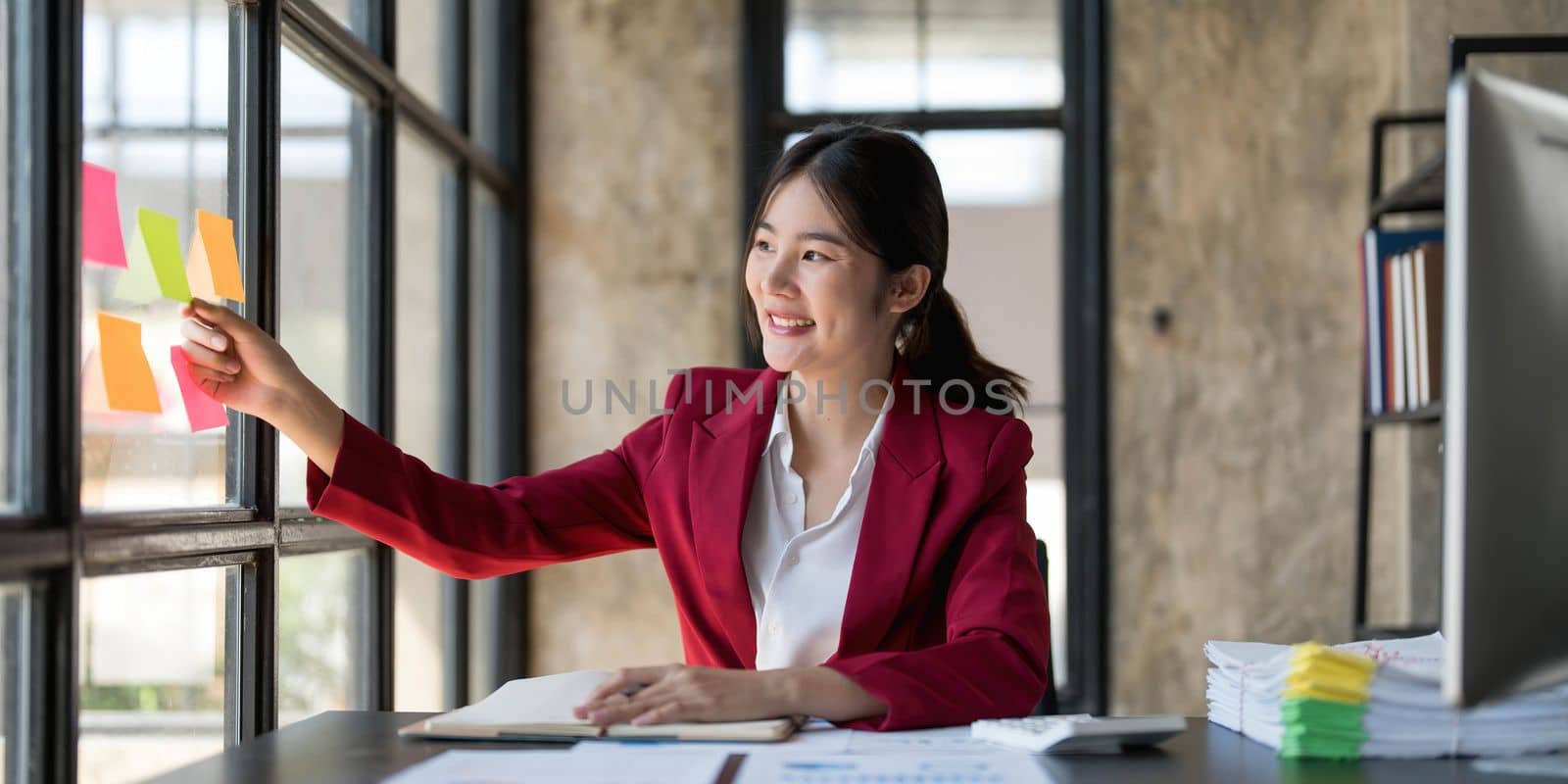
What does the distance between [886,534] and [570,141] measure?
7.95ft

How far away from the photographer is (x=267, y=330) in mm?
1785

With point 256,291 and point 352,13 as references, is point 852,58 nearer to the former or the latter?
point 352,13

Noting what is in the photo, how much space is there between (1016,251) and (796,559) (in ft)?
7.75

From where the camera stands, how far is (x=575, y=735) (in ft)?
4.13

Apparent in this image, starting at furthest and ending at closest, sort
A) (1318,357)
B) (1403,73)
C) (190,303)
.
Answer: (1318,357) < (1403,73) < (190,303)

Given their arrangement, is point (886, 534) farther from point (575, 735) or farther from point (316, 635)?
point (316, 635)

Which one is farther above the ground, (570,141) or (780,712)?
(570,141)

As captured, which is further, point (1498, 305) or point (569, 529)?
point (569, 529)

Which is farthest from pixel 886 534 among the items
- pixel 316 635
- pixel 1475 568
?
pixel 316 635

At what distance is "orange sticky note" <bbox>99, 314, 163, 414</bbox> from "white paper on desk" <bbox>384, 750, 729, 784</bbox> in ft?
1.84

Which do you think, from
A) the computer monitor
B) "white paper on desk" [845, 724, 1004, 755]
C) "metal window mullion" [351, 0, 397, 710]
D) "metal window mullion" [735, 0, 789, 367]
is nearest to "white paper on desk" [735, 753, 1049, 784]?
"white paper on desk" [845, 724, 1004, 755]

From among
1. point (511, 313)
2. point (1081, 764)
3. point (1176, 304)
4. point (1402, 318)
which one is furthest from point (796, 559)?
point (1176, 304)

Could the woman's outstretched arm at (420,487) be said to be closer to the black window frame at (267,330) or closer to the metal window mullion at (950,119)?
the black window frame at (267,330)

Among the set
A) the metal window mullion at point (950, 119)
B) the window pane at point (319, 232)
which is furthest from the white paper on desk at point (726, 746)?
the metal window mullion at point (950, 119)
